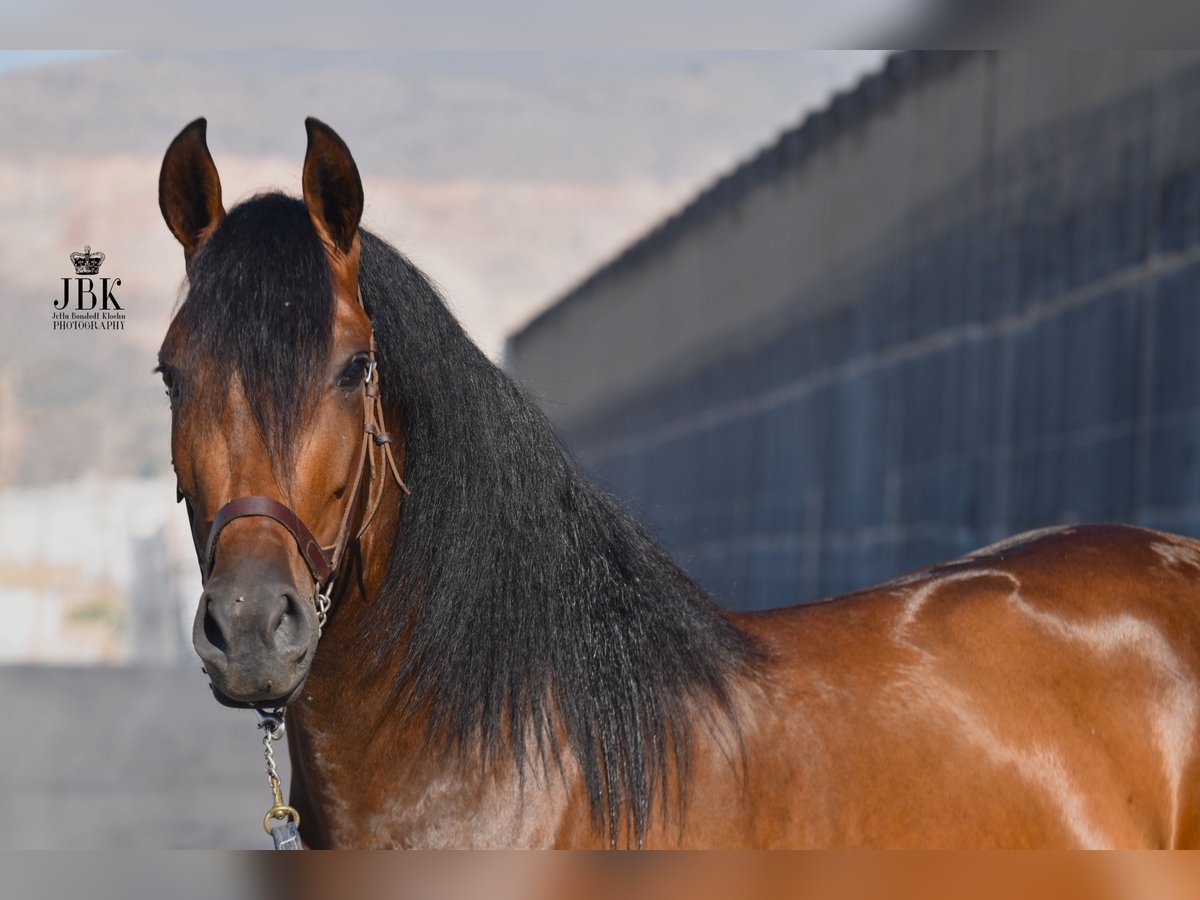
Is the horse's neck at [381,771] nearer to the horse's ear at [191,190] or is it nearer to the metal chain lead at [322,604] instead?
the metal chain lead at [322,604]

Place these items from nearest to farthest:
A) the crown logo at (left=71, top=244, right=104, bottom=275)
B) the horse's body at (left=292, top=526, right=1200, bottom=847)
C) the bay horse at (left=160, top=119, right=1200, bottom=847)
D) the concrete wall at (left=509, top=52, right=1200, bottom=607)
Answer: the bay horse at (left=160, top=119, right=1200, bottom=847) → the horse's body at (left=292, top=526, right=1200, bottom=847) → the crown logo at (left=71, top=244, right=104, bottom=275) → the concrete wall at (left=509, top=52, right=1200, bottom=607)

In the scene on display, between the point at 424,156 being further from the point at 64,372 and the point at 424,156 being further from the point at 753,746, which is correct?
the point at 753,746

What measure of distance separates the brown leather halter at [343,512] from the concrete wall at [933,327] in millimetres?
788

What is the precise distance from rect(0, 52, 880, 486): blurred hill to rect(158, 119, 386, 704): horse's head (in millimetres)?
58111

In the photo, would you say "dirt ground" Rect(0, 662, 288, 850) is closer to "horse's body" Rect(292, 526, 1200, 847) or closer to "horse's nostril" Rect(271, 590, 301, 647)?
"horse's body" Rect(292, 526, 1200, 847)

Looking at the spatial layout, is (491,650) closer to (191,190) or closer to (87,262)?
(191,190)

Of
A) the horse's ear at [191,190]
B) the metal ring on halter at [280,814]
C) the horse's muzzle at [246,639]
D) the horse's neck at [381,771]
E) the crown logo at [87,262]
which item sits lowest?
the metal ring on halter at [280,814]

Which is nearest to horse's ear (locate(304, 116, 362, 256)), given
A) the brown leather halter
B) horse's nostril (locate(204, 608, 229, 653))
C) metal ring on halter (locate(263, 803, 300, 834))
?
the brown leather halter

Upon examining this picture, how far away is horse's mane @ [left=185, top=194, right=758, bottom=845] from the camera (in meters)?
2.49

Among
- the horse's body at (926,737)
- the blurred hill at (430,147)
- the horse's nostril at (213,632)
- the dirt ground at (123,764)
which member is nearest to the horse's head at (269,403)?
the horse's nostril at (213,632)

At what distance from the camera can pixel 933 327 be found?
31.0 feet

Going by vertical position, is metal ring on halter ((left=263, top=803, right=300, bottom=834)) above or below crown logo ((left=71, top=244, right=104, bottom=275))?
below

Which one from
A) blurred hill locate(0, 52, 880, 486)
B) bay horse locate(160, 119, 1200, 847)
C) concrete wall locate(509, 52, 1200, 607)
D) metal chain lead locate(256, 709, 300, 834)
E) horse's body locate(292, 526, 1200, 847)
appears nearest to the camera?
bay horse locate(160, 119, 1200, 847)

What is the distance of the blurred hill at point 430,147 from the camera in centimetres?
7450
